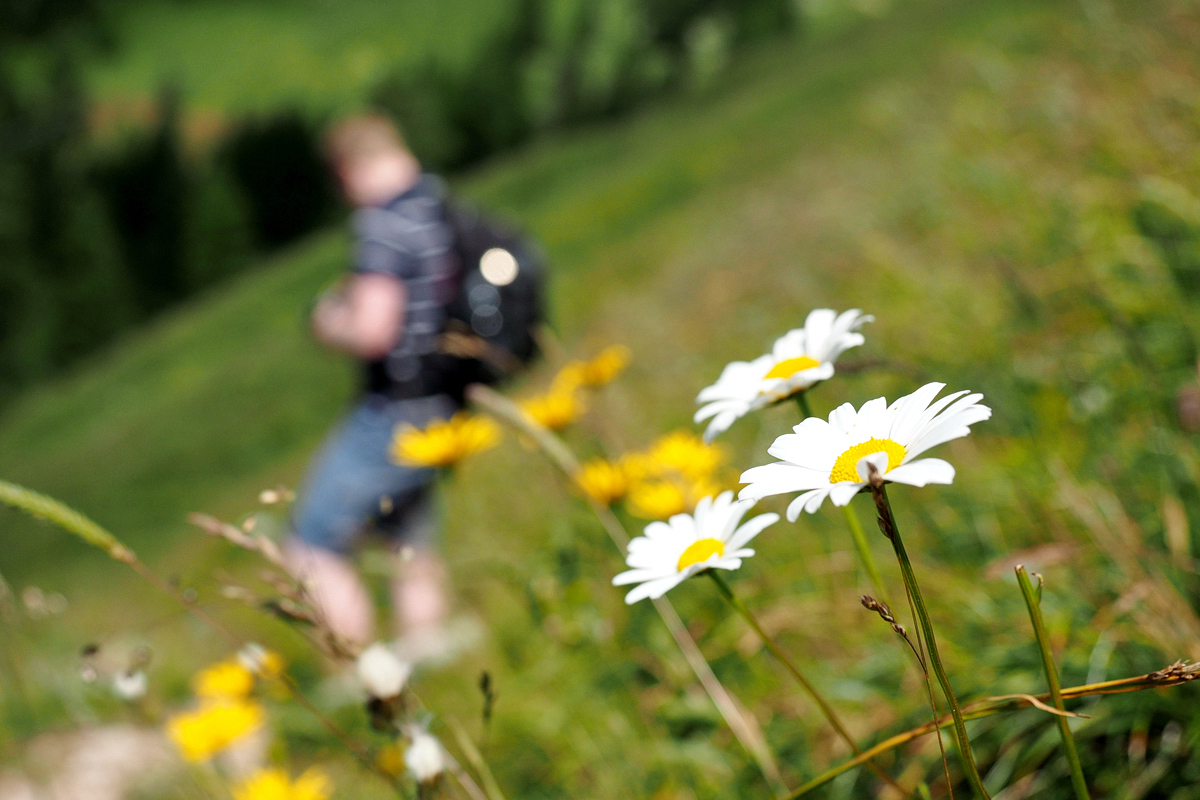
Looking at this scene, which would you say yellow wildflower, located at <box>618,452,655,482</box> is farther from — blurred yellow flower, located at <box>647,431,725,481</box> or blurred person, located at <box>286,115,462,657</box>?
blurred person, located at <box>286,115,462,657</box>

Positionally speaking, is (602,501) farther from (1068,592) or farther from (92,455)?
(92,455)

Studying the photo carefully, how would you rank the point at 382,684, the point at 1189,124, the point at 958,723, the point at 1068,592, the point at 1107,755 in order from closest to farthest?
the point at 958,723 < the point at 382,684 < the point at 1107,755 < the point at 1068,592 < the point at 1189,124

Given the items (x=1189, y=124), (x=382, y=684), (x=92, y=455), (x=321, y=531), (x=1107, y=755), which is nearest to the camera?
(x=382, y=684)

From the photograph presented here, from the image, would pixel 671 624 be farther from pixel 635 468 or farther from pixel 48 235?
pixel 48 235

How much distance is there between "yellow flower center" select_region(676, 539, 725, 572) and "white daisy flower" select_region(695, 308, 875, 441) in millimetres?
82

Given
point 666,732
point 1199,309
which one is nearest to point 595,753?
point 666,732

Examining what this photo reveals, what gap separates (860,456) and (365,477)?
8.36 feet

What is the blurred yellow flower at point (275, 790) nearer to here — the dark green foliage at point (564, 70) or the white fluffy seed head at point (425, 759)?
the white fluffy seed head at point (425, 759)

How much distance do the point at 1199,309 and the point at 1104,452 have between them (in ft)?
1.48

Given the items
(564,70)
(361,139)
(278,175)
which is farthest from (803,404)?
(278,175)

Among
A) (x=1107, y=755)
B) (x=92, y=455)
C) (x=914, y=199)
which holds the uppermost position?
(x=92, y=455)

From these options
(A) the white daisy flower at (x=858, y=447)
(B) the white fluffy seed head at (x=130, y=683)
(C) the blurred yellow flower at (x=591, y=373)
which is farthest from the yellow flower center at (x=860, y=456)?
(C) the blurred yellow flower at (x=591, y=373)

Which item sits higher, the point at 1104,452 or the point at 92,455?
the point at 92,455

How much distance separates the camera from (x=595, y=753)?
1523mm
